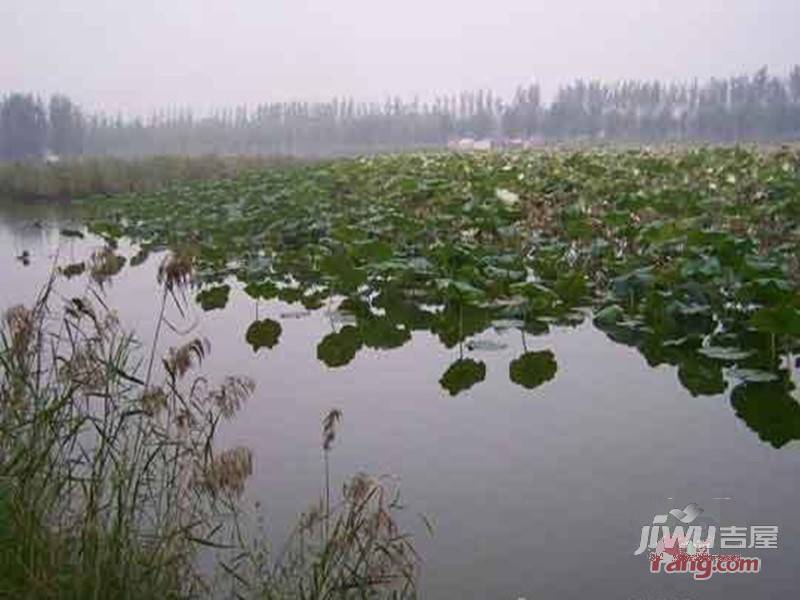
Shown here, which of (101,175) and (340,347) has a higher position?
(101,175)

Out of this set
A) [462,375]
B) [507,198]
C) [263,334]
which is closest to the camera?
[462,375]

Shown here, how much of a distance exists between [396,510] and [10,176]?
29399 mm

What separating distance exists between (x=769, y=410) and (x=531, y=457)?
151 cm

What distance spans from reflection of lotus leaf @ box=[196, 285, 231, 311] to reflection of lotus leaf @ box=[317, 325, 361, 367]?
2012 mm

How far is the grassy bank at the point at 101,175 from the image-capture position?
28188 millimetres

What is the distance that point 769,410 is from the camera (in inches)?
191

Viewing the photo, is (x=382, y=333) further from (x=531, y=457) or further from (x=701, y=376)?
(x=531, y=457)

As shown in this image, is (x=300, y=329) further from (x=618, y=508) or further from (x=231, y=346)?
(x=618, y=508)

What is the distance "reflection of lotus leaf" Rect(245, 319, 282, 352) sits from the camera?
707cm

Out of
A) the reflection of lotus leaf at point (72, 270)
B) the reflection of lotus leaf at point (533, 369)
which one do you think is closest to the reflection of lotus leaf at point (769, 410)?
the reflection of lotus leaf at point (533, 369)

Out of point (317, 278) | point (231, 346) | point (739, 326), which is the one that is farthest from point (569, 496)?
point (317, 278)

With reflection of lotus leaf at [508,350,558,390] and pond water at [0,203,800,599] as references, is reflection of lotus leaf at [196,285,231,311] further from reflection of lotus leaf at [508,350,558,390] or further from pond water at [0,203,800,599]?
reflection of lotus leaf at [508,350,558,390]

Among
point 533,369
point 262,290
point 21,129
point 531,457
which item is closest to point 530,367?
point 533,369

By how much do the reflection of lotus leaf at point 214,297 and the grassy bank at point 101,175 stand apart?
1847 cm
